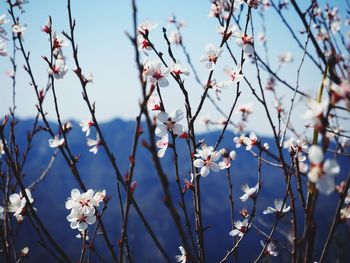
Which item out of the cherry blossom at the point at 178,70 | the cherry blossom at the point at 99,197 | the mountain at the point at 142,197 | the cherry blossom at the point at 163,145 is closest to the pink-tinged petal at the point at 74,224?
the cherry blossom at the point at 99,197

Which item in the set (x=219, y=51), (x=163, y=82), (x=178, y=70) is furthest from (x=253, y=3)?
(x=163, y=82)

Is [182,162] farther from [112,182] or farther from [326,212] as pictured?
[326,212]

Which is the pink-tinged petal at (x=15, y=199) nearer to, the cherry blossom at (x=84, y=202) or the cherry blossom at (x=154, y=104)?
the cherry blossom at (x=84, y=202)

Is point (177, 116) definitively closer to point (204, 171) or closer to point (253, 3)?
point (204, 171)

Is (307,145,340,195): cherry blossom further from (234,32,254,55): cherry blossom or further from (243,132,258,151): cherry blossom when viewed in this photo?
(243,132,258,151): cherry blossom

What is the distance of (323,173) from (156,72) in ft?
2.74

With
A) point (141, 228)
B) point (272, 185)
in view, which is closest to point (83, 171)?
point (141, 228)

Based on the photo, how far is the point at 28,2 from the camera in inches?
75.7

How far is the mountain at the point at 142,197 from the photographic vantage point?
2780 cm

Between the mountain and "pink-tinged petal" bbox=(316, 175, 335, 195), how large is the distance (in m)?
25.4

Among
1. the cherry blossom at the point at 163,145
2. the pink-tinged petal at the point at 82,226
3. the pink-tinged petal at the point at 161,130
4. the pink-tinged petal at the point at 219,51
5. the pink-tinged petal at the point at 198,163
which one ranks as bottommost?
the pink-tinged petal at the point at 82,226

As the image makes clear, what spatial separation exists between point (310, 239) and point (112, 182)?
38.0 m

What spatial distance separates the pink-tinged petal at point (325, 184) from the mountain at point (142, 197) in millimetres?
25352

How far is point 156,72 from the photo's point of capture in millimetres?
1295
